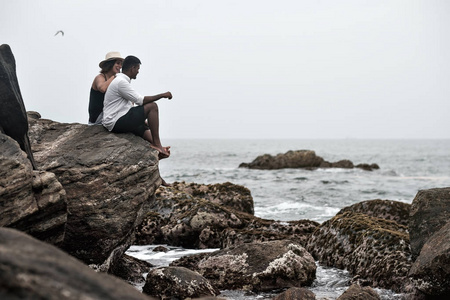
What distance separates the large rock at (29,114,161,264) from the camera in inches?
308

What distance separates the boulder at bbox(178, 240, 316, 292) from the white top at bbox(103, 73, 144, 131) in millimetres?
3132

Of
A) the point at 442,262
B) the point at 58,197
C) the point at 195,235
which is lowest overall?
the point at 195,235

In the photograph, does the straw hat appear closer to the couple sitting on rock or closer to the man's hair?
the couple sitting on rock

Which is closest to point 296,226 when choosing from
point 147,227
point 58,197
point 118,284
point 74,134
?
point 147,227

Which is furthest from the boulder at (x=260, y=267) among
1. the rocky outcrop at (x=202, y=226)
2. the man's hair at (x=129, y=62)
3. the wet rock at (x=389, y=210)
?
the wet rock at (x=389, y=210)

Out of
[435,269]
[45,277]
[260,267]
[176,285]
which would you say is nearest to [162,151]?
[260,267]

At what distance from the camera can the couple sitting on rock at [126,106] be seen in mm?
9172

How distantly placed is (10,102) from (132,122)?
259cm

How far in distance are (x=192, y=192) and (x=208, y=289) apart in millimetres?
8383

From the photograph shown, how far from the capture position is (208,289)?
7.34 meters

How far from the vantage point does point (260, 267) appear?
8.28 metres

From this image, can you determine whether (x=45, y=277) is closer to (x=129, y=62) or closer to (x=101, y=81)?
(x=129, y=62)

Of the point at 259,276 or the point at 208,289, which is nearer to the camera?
the point at 208,289

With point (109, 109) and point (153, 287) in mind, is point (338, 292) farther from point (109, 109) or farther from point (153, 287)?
point (109, 109)
